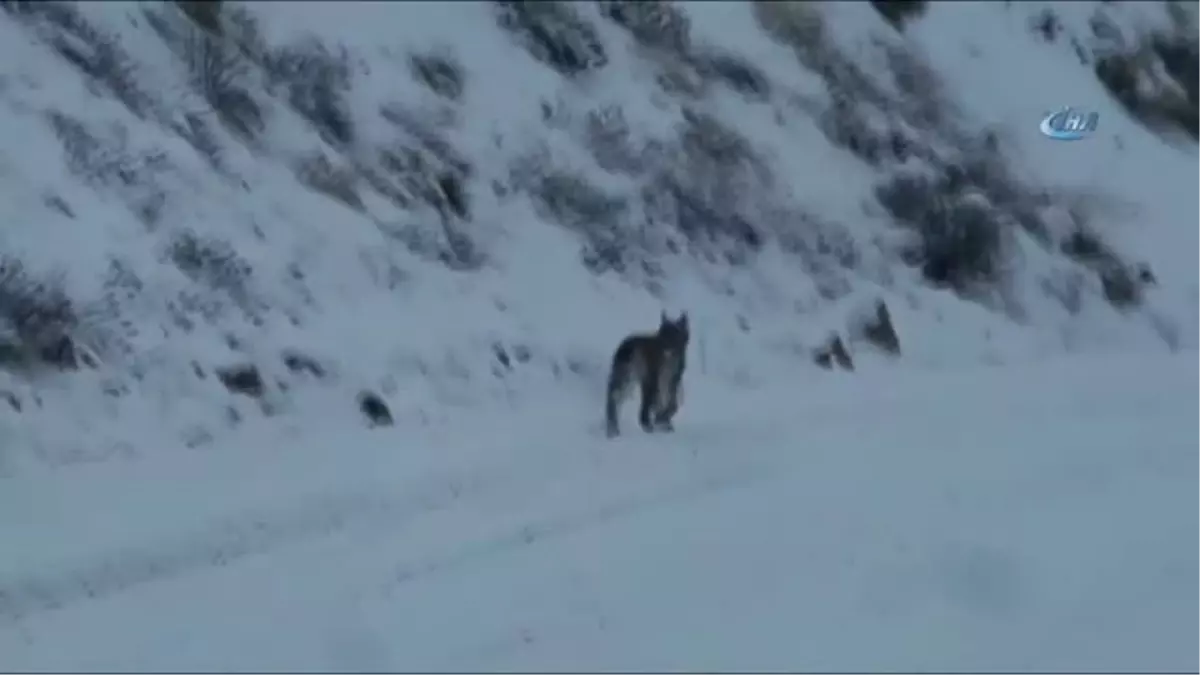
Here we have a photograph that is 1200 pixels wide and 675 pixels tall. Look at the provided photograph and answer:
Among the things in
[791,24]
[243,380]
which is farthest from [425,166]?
[791,24]

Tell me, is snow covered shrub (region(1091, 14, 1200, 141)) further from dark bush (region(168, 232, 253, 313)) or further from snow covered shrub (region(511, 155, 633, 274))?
dark bush (region(168, 232, 253, 313))

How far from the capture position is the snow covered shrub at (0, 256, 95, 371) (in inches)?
573

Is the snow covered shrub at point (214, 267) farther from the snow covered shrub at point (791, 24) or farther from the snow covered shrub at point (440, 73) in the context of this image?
the snow covered shrub at point (791, 24)

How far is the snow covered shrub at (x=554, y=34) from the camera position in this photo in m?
23.9

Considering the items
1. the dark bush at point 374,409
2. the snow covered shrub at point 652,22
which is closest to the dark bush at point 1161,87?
the snow covered shrub at point 652,22

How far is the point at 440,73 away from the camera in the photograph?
880 inches

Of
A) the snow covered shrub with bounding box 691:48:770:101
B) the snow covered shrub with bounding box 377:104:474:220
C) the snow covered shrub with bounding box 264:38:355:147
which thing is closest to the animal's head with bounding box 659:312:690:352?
the snow covered shrub with bounding box 377:104:474:220

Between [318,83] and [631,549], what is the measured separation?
1227 centimetres

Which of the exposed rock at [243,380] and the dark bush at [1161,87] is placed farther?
the dark bush at [1161,87]

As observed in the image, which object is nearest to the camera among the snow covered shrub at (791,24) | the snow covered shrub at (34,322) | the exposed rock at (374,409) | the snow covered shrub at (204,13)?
the snow covered shrub at (34,322)

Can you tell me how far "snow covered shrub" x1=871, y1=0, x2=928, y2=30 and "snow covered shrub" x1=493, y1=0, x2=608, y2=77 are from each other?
592 cm

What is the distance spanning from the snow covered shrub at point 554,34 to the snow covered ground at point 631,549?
30.9 feet

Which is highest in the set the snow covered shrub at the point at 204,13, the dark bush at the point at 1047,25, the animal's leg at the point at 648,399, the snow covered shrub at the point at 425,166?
the animal's leg at the point at 648,399

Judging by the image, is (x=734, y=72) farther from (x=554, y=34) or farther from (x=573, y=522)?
(x=573, y=522)
